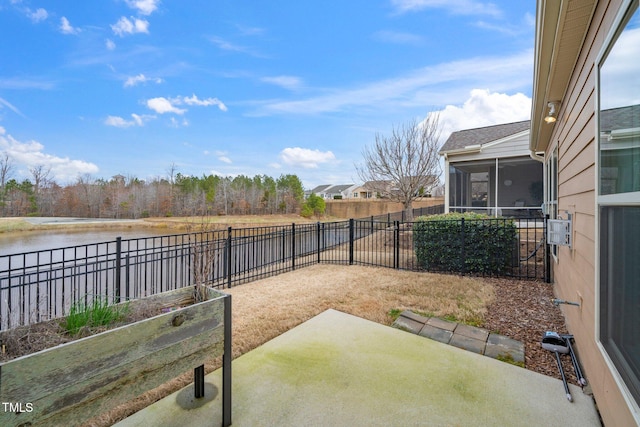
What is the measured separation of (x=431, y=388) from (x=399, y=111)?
43.4ft

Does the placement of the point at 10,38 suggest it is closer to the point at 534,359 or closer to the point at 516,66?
the point at 516,66

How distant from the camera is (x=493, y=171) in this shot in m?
11.4

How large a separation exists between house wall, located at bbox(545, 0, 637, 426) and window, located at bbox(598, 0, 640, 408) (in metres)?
0.14

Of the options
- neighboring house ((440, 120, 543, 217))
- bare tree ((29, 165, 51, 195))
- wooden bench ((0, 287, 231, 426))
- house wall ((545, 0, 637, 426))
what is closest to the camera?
wooden bench ((0, 287, 231, 426))

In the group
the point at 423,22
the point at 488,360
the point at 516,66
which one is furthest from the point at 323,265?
the point at 423,22

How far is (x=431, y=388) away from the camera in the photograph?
2086mm

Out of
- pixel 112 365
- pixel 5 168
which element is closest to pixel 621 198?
pixel 112 365

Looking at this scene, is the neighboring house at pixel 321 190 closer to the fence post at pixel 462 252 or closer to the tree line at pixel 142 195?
the tree line at pixel 142 195

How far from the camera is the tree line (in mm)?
25000

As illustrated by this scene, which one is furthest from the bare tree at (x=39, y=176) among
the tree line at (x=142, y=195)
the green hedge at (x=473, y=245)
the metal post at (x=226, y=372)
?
the metal post at (x=226, y=372)

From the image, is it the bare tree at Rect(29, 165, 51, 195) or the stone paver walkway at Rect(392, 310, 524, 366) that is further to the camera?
the bare tree at Rect(29, 165, 51, 195)

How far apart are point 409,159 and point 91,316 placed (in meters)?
13.1

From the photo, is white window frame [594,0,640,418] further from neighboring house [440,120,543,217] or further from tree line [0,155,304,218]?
tree line [0,155,304,218]

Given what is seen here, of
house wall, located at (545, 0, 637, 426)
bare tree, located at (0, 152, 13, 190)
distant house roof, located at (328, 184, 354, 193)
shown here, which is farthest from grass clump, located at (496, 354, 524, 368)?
distant house roof, located at (328, 184, 354, 193)
